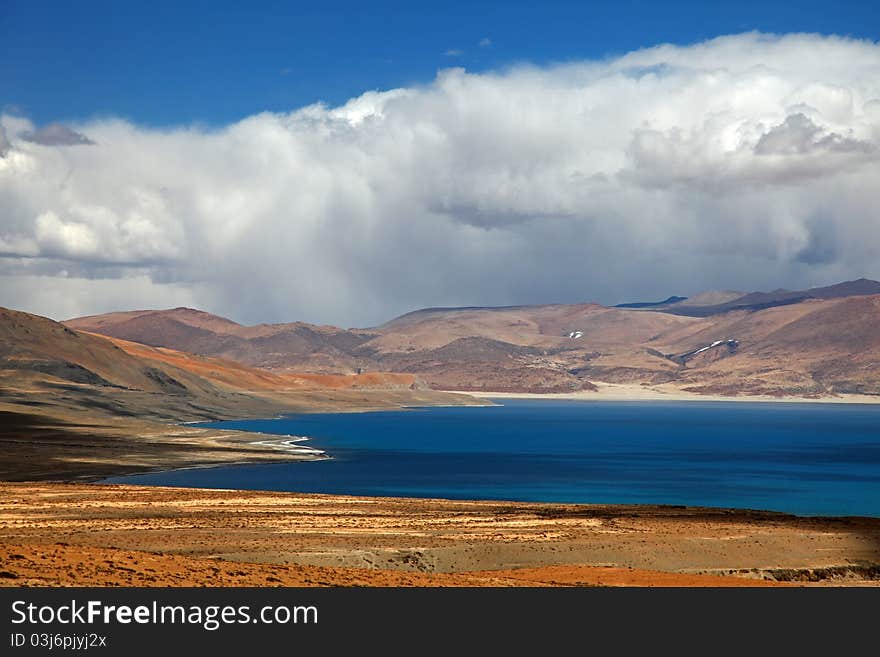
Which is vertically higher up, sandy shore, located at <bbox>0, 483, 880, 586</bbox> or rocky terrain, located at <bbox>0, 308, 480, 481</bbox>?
rocky terrain, located at <bbox>0, 308, 480, 481</bbox>

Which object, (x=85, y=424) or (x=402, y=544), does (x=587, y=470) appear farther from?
(x=85, y=424)

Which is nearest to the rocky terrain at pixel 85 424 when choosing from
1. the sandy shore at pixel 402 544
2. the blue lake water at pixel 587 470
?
the blue lake water at pixel 587 470

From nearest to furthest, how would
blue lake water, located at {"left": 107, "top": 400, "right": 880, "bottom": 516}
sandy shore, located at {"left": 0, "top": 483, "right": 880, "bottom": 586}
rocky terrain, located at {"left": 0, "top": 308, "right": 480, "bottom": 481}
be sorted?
sandy shore, located at {"left": 0, "top": 483, "right": 880, "bottom": 586} < blue lake water, located at {"left": 107, "top": 400, "right": 880, "bottom": 516} < rocky terrain, located at {"left": 0, "top": 308, "right": 480, "bottom": 481}

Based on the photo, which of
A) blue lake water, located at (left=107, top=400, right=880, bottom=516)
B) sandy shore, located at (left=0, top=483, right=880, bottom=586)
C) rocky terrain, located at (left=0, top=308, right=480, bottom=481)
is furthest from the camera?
rocky terrain, located at (left=0, top=308, right=480, bottom=481)

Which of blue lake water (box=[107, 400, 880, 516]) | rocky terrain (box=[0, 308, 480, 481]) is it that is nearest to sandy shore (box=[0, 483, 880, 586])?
blue lake water (box=[107, 400, 880, 516])

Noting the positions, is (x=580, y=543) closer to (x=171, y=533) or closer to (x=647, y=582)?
(x=647, y=582)

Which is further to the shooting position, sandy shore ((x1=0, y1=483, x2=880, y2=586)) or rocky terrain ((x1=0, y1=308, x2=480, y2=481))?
rocky terrain ((x1=0, y1=308, x2=480, y2=481))

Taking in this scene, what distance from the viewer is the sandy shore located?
31.5 metres

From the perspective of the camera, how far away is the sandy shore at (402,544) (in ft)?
103

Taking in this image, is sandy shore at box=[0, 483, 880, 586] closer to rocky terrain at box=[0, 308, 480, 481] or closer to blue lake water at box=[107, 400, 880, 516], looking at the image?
blue lake water at box=[107, 400, 880, 516]

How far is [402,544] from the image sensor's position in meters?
43.1

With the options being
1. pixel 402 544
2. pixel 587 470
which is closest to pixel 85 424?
pixel 587 470

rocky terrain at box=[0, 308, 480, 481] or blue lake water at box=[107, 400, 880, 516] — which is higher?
rocky terrain at box=[0, 308, 480, 481]
